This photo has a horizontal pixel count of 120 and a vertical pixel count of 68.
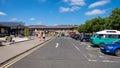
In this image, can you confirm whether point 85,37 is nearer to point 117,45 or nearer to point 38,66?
→ point 117,45

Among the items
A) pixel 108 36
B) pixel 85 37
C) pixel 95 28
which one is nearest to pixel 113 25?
pixel 85 37

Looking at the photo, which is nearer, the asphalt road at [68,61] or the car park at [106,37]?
the asphalt road at [68,61]

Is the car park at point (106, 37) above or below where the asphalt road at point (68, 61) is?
above

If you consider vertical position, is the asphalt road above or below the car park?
below

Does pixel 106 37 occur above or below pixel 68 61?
above

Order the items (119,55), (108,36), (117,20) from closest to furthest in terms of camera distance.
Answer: (119,55)
(108,36)
(117,20)

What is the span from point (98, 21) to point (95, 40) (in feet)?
154

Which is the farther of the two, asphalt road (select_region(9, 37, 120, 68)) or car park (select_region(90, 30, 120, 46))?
car park (select_region(90, 30, 120, 46))

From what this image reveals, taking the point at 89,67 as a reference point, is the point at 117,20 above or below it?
above

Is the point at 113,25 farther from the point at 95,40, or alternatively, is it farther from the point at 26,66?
the point at 26,66

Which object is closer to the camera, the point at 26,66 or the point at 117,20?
the point at 26,66

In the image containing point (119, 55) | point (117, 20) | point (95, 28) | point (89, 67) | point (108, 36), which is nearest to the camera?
point (89, 67)

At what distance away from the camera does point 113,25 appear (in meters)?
44.5

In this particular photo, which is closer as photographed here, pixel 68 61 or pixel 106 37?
pixel 68 61
